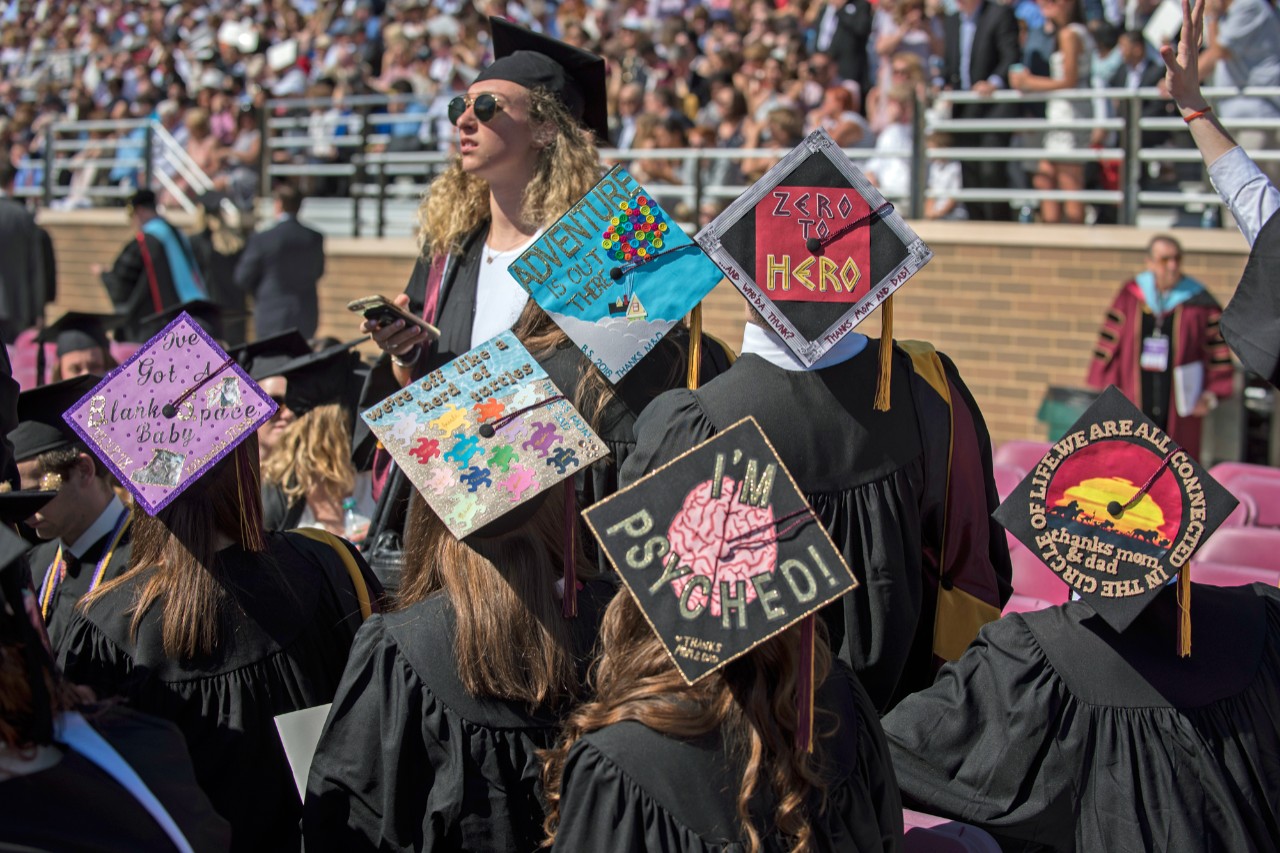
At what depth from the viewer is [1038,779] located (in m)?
2.56

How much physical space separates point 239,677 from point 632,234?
1353 mm

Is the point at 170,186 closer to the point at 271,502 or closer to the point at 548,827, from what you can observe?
the point at 271,502

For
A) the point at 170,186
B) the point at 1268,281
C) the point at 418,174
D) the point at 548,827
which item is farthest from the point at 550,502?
the point at 170,186

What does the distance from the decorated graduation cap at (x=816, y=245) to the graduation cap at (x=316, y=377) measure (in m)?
1.95

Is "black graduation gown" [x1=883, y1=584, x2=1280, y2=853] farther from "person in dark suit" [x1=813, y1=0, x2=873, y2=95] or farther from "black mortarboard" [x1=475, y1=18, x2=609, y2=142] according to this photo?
"person in dark suit" [x1=813, y1=0, x2=873, y2=95]

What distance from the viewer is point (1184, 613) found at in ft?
8.30

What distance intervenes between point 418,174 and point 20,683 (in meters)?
12.4

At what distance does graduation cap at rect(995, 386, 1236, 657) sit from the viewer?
99.4 inches

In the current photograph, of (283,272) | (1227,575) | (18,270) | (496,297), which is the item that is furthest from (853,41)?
(496,297)

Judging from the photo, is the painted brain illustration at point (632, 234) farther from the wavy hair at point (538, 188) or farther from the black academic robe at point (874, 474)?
the wavy hair at point (538, 188)

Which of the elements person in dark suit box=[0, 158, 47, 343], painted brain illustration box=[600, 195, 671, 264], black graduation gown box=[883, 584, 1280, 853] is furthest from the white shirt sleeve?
person in dark suit box=[0, 158, 47, 343]

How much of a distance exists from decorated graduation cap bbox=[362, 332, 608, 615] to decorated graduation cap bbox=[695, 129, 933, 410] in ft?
1.94

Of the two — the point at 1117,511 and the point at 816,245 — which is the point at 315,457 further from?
the point at 1117,511

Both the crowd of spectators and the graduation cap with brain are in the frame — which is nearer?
the graduation cap with brain
